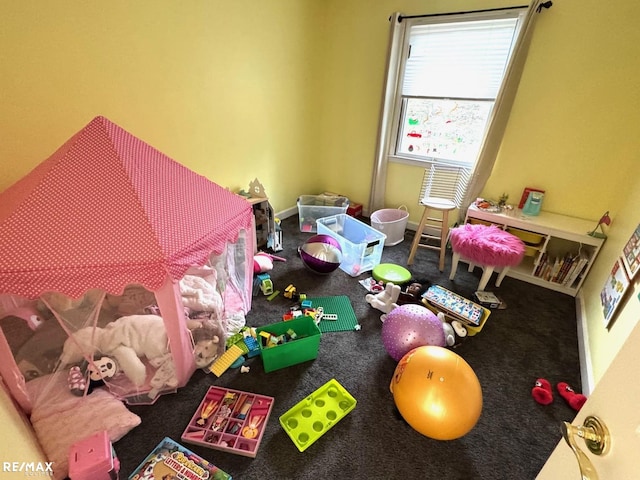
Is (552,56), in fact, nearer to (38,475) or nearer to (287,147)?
(287,147)

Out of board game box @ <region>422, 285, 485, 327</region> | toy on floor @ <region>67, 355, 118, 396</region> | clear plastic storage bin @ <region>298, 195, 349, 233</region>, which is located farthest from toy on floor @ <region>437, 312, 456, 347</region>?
toy on floor @ <region>67, 355, 118, 396</region>

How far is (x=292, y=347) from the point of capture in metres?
1.60

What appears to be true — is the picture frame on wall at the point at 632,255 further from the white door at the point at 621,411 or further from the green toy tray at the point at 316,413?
the green toy tray at the point at 316,413

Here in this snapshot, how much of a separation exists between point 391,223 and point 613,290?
5.45ft

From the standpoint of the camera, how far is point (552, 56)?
7.53 ft

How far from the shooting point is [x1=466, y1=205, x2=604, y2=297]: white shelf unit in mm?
2275

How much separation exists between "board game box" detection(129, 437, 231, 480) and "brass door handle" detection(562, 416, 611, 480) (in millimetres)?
1188

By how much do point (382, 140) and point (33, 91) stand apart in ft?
9.02

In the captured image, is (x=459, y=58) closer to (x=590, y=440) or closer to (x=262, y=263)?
(x=262, y=263)

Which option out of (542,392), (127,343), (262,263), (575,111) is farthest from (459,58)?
(127,343)

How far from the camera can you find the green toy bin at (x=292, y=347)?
1.58m

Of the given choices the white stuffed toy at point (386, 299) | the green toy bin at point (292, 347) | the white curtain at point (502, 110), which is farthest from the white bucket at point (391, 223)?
the green toy bin at point (292, 347)

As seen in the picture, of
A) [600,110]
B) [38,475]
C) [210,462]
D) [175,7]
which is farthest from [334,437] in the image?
[600,110]

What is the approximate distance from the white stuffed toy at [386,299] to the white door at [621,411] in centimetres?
146
